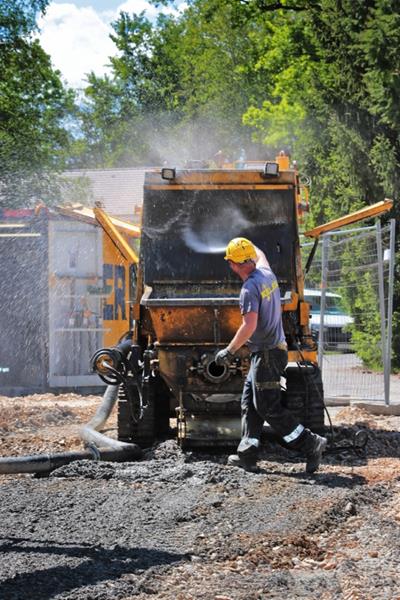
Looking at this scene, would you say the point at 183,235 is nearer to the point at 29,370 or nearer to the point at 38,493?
the point at 38,493

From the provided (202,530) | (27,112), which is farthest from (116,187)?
(202,530)

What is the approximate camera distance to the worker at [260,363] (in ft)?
29.1

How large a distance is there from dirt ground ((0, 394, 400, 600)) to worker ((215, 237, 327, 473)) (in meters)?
0.25

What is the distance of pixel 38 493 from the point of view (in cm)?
772

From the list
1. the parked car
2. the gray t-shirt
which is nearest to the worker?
the gray t-shirt

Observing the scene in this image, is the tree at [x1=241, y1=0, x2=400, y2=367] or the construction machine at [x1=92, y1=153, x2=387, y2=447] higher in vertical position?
the tree at [x1=241, y1=0, x2=400, y2=367]

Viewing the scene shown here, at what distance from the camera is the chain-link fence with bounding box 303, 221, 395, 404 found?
14891 mm

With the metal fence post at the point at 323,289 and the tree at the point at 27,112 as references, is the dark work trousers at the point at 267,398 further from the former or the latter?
the tree at the point at 27,112

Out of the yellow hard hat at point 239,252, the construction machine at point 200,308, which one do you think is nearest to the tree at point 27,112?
the construction machine at point 200,308

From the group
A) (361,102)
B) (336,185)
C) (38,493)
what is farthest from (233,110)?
(38,493)

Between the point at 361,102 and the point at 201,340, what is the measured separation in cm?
1101

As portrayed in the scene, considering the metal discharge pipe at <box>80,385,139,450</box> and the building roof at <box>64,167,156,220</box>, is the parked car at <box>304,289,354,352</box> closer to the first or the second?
the metal discharge pipe at <box>80,385,139,450</box>

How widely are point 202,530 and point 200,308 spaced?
3.79m

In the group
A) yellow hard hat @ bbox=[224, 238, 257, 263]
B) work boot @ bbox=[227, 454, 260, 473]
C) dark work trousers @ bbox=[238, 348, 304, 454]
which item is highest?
yellow hard hat @ bbox=[224, 238, 257, 263]
